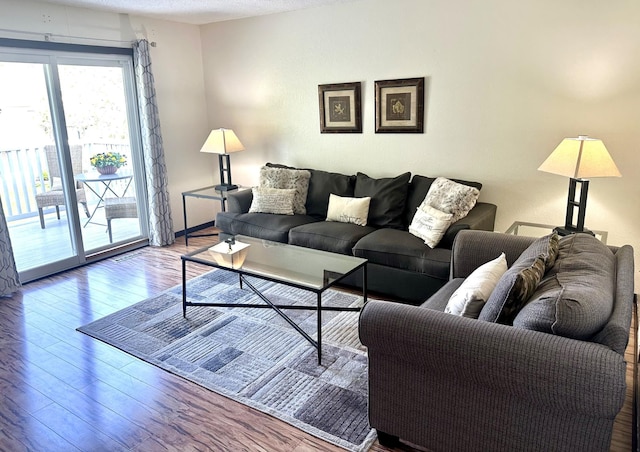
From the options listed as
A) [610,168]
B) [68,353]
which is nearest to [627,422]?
[610,168]

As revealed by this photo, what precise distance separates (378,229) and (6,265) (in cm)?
312

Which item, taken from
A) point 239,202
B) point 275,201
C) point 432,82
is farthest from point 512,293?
point 239,202

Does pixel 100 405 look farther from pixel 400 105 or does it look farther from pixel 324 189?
pixel 400 105

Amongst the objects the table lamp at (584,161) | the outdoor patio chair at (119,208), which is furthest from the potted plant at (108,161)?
the table lamp at (584,161)

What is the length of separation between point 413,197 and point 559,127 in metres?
1.24

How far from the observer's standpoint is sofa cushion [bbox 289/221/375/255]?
3.65 metres

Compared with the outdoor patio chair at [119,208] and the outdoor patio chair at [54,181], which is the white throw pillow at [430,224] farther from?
the outdoor patio chair at [54,181]

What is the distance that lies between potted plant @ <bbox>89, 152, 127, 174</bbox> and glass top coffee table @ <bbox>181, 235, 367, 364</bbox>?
1934 mm

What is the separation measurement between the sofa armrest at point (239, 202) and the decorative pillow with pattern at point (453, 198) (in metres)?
1.82

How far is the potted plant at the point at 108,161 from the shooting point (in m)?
4.59

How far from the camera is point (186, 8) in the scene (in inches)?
168

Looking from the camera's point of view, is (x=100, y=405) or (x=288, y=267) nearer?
(x=100, y=405)

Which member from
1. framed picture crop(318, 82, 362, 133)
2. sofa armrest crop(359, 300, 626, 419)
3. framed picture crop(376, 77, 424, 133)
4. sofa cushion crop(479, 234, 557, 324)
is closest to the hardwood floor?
sofa armrest crop(359, 300, 626, 419)

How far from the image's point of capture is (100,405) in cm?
238
